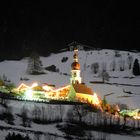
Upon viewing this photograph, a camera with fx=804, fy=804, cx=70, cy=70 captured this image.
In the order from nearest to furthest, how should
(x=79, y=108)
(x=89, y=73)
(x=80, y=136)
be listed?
(x=80, y=136) < (x=79, y=108) < (x=89, y=73)

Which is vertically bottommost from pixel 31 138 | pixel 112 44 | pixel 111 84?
pixel 31 138

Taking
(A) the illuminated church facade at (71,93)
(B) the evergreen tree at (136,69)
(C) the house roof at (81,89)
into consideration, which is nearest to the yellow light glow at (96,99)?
(A) the illuminated church facade at (71,93)

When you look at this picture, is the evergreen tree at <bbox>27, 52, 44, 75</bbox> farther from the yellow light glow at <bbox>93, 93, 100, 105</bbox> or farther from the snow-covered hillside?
the yellow light glow at <bbox>93, 93, 100, 105</bbox>

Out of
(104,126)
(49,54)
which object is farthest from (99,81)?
(104,126)

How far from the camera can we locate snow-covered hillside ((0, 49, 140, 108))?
105 m

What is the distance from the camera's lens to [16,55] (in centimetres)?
12725

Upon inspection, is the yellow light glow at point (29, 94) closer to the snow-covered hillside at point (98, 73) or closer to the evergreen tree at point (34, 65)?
the snow-covered hillside at point (98, 73)

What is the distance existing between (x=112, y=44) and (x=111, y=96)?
33369 mm

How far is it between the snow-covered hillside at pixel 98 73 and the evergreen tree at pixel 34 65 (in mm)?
914

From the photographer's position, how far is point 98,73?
11944 cm

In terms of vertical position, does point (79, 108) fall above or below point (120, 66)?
below

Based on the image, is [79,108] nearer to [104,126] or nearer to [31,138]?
[104,126]

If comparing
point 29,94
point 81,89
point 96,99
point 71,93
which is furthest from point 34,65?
point 71,93

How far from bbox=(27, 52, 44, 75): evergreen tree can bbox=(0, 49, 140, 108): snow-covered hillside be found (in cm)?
91
